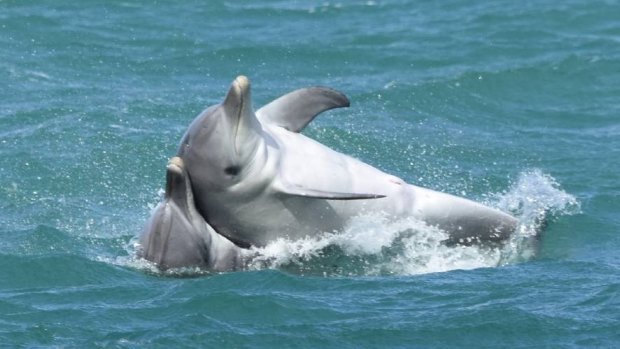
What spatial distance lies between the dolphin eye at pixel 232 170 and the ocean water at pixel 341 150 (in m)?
1.07

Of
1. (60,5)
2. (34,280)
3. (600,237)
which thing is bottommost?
(34,280)

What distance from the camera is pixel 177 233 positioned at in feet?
48.4

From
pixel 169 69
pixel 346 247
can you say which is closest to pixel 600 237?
pixel 346 247

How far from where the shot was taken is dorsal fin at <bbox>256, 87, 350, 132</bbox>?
16.0m

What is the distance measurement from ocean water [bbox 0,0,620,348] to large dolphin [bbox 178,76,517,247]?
0.78 feet

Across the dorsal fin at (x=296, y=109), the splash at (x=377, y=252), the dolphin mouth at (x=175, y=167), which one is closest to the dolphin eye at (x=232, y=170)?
the dolphin mouth at (x=175, y=167)

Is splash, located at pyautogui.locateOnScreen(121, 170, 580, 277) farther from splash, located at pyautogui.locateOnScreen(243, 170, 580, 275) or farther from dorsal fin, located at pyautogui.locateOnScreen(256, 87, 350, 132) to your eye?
dorsal fin, located at pyautogui.locateOnScreen(256, 87, 350, 132)

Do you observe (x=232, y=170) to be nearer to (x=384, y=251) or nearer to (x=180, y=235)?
(x=180, y=235)

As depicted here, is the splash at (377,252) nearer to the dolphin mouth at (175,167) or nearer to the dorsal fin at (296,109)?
the dolphin mouth at (175,167)

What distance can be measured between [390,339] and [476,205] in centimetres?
378

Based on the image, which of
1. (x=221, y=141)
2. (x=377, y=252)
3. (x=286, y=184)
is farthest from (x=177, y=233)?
(x=377, y=252)

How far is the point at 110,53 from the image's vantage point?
25.7 meters

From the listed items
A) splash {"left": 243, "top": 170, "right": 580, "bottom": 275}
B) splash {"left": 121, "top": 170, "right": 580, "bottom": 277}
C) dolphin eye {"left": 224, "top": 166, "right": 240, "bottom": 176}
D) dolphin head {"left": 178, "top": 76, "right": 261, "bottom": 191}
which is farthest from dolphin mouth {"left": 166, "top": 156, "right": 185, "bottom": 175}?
splash {"left": 243, "top": 170, "right": 580, "bottom": 275}

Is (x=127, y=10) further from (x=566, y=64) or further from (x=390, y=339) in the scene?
(x=390, y=339)
